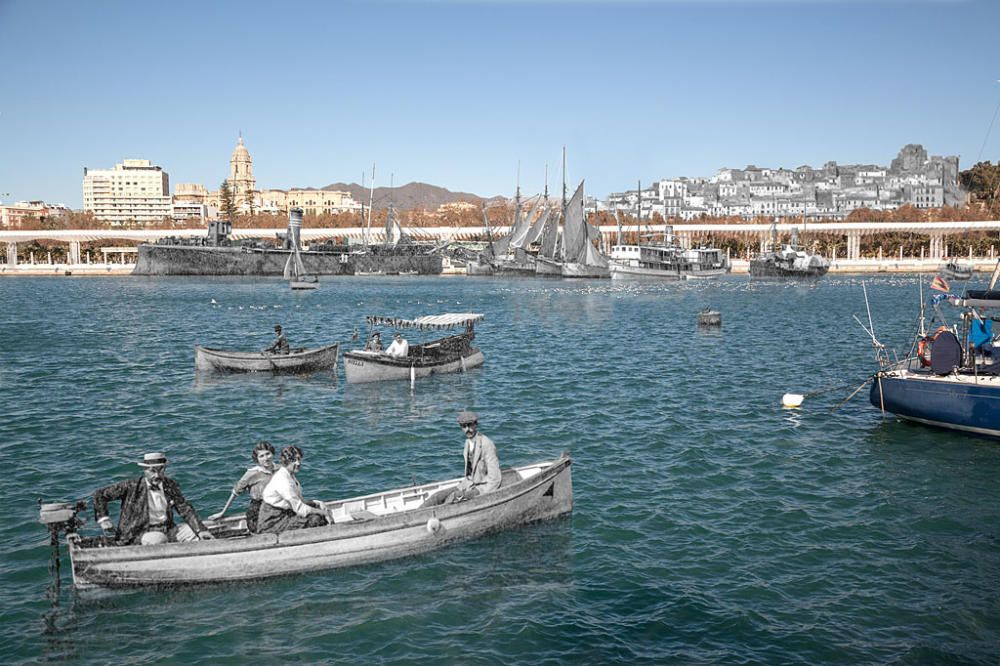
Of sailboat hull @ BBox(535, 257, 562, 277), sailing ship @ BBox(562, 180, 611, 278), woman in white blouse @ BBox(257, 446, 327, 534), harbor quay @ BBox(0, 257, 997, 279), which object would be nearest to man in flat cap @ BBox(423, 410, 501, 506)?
woman in white blouse @ BBox(257, 446, 327, 534)

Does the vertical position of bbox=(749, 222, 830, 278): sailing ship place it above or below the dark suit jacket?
above

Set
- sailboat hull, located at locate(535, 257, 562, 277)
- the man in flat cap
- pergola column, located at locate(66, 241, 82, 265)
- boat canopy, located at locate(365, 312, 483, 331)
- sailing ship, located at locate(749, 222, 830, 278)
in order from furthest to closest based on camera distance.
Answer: pergola column, located at locate(66, 241, 82, 265)
sailboat hull, located at locate(535, 257, 562, 277)
sailing ship, located at locate(749, 222, 830, 278)
boat canopy, located at locate(365, 312, 483, 331)
the man in flat cap

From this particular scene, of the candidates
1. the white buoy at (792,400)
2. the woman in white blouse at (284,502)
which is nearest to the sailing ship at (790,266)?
the white buoy at (792,400)

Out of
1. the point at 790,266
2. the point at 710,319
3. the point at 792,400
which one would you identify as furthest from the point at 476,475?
the point at 790,266

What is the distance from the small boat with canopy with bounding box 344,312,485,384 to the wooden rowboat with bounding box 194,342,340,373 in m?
2.36

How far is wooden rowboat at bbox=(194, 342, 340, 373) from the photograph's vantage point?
3809 centimetres

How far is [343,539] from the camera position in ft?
50.8

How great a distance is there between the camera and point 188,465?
23.4m

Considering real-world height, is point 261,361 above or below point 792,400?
above

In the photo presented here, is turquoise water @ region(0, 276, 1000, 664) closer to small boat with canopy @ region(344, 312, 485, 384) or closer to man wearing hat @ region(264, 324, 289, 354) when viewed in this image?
small boat with canopy @ region(344, 312, 485, 384)

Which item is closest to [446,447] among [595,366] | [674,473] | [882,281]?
[674,473]

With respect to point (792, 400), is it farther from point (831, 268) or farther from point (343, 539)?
point (831, 268)

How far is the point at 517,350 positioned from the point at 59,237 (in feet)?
530

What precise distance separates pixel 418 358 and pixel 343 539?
21888 mm
